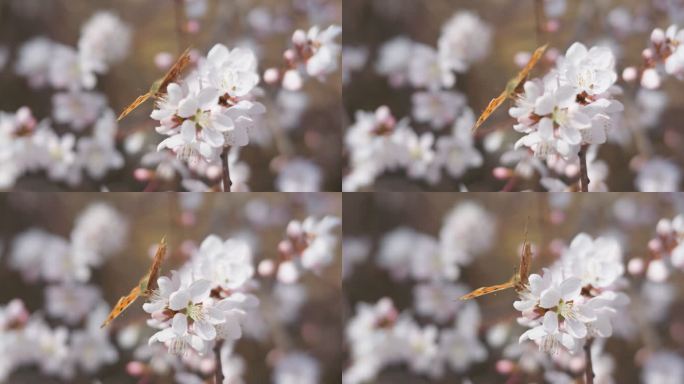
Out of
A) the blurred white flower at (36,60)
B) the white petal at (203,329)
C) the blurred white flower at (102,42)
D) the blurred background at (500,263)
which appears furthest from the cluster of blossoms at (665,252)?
the blurred white flower at (36,60)

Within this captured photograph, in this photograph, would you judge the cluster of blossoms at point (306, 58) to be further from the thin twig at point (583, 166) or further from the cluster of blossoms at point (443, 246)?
the thin twig at point (583, 166)

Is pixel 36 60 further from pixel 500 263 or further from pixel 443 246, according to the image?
pixel 500 263

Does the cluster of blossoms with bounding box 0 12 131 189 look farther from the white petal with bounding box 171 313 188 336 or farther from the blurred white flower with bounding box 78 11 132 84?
the white petal with bounding box 171 313 188 336

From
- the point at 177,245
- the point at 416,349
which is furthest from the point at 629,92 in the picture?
the point at 177,245

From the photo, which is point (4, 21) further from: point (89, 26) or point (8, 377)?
point (8, 377)

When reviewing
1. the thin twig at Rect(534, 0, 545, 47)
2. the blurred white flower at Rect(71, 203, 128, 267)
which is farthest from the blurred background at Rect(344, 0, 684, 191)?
the blurred white flower at Rect(71, 203, 128, 267)

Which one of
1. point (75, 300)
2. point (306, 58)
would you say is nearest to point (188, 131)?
point (306, 58)
